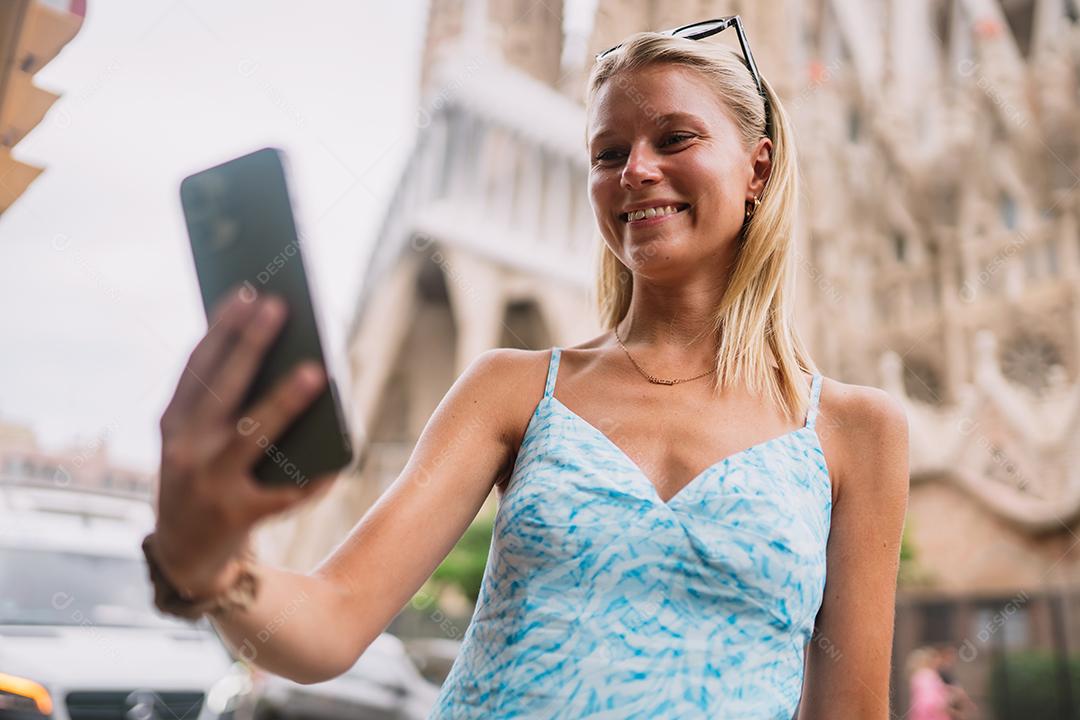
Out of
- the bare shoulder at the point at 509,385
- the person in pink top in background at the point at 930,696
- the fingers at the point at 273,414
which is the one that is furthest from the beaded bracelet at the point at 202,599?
the person in pink top in background at the point at 930,696

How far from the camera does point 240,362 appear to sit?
0.61 meters

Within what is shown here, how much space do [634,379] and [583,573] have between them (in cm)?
29

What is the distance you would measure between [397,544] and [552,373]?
29 centimetres

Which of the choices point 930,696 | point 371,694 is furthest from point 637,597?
point 930,696

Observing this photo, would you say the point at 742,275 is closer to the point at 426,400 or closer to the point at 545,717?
the point at 545,717

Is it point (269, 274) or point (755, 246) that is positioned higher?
point (269, 274)

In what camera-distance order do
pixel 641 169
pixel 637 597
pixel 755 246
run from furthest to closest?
pixel 755 246 → pixel 641 169 → pixel 637 597

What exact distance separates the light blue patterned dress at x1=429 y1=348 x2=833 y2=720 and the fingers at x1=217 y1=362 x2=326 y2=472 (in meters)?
0.47

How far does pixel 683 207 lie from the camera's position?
1194 mm

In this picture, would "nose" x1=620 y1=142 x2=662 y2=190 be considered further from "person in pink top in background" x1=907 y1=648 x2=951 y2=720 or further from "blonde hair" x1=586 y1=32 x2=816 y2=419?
"person in pink top in background" x1=907 y1=648 x2=951 y2=720

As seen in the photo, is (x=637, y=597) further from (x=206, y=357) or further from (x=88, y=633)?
(x=88, y=633)

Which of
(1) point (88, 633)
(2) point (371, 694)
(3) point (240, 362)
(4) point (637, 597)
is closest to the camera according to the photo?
(3) point (240, 362)

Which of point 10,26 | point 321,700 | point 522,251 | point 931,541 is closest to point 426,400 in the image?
point 522,251

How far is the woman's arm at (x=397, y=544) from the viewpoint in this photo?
87 centimetres
